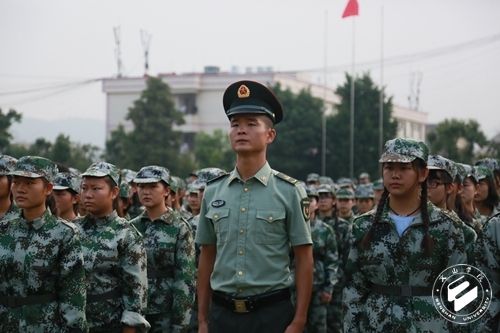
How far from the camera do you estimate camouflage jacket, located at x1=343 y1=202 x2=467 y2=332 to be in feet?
17.7

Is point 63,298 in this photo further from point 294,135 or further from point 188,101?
point 188,101

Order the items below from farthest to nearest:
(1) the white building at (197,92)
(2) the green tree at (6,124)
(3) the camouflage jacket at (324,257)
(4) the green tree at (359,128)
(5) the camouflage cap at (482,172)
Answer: (1) the white building at (197,92) → (4) the green tree at (359,128) → (2) the green tree at (6,124) → (3) the camouflage jacket at (324,257) → (5) the camouflage cap at (482,172)

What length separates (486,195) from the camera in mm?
9375

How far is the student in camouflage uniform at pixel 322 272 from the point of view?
11172mm

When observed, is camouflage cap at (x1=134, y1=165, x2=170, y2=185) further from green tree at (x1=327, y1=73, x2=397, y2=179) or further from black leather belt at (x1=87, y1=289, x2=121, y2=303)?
green tree at (x1=327, y1=73, x2=397, y2=179)

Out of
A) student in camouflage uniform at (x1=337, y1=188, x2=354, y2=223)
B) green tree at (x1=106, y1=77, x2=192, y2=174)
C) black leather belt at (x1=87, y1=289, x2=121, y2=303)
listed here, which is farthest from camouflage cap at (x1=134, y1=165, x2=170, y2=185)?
green tree at (x1=106, y1=77, x2=192, y2=174)

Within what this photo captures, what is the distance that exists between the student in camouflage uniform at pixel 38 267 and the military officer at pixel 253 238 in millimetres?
864

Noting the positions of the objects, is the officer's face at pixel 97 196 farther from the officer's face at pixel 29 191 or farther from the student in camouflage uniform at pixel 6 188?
the officer's face at pixel 29 191

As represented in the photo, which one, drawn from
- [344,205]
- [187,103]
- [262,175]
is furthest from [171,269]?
[187,103]

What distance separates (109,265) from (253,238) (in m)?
1.71

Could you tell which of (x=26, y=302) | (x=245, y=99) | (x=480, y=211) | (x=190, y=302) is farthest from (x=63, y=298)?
(x=480, y=211)

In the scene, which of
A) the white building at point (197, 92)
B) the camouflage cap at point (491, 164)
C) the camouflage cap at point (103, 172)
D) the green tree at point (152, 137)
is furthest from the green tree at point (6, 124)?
the white building at point (197, 92)

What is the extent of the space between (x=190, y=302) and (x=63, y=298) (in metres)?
2.29

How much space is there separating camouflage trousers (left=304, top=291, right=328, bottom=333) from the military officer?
588 cm
